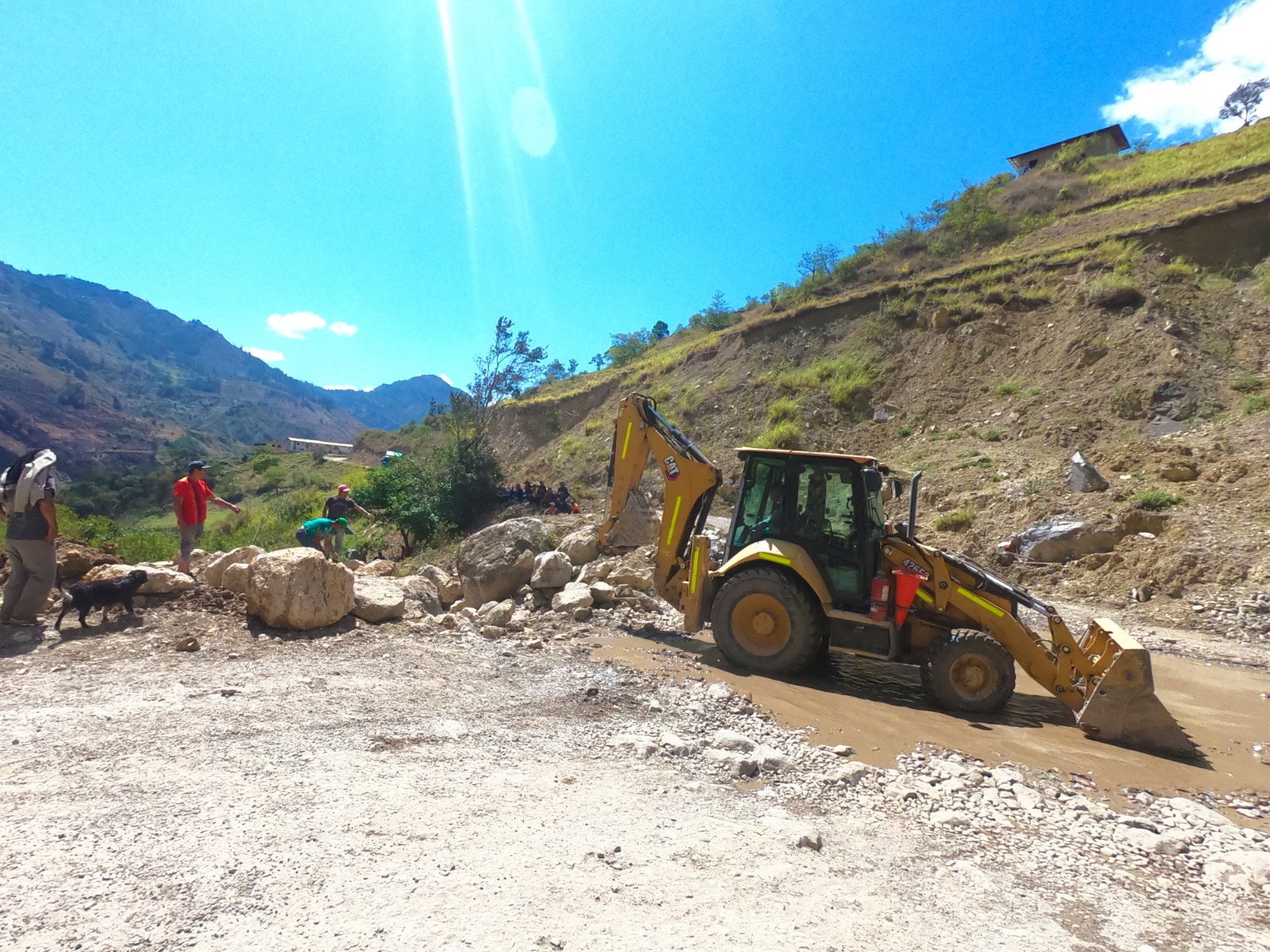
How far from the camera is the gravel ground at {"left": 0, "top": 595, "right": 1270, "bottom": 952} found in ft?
7.63

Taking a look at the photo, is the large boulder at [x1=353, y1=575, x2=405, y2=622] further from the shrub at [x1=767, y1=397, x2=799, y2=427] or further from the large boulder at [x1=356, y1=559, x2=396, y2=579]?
the shrub at [x1=767, y1=397, x2=799, y2=427]

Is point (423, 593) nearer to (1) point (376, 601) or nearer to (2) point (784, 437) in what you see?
(1) point (376, 601)

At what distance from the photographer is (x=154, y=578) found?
6246mm

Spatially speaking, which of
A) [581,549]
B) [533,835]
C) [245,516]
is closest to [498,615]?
[581,549]

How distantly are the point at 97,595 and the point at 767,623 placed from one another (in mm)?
5886

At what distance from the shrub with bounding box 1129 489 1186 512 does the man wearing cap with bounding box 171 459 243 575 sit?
13227mm

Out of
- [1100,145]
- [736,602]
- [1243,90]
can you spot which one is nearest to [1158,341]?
[736,602]

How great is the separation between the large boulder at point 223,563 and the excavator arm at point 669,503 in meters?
3.86

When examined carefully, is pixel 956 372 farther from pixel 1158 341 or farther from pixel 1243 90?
pixel 1243 90

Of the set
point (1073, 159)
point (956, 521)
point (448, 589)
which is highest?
point (1073, 159)

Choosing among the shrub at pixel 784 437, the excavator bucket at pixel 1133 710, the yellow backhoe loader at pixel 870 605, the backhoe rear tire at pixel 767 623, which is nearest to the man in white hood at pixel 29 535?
the yellow backhoe loader at pixel 870 605

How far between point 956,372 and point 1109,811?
17.7 meters

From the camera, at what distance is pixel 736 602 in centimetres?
606

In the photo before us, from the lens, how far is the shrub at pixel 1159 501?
10289 millimetres
